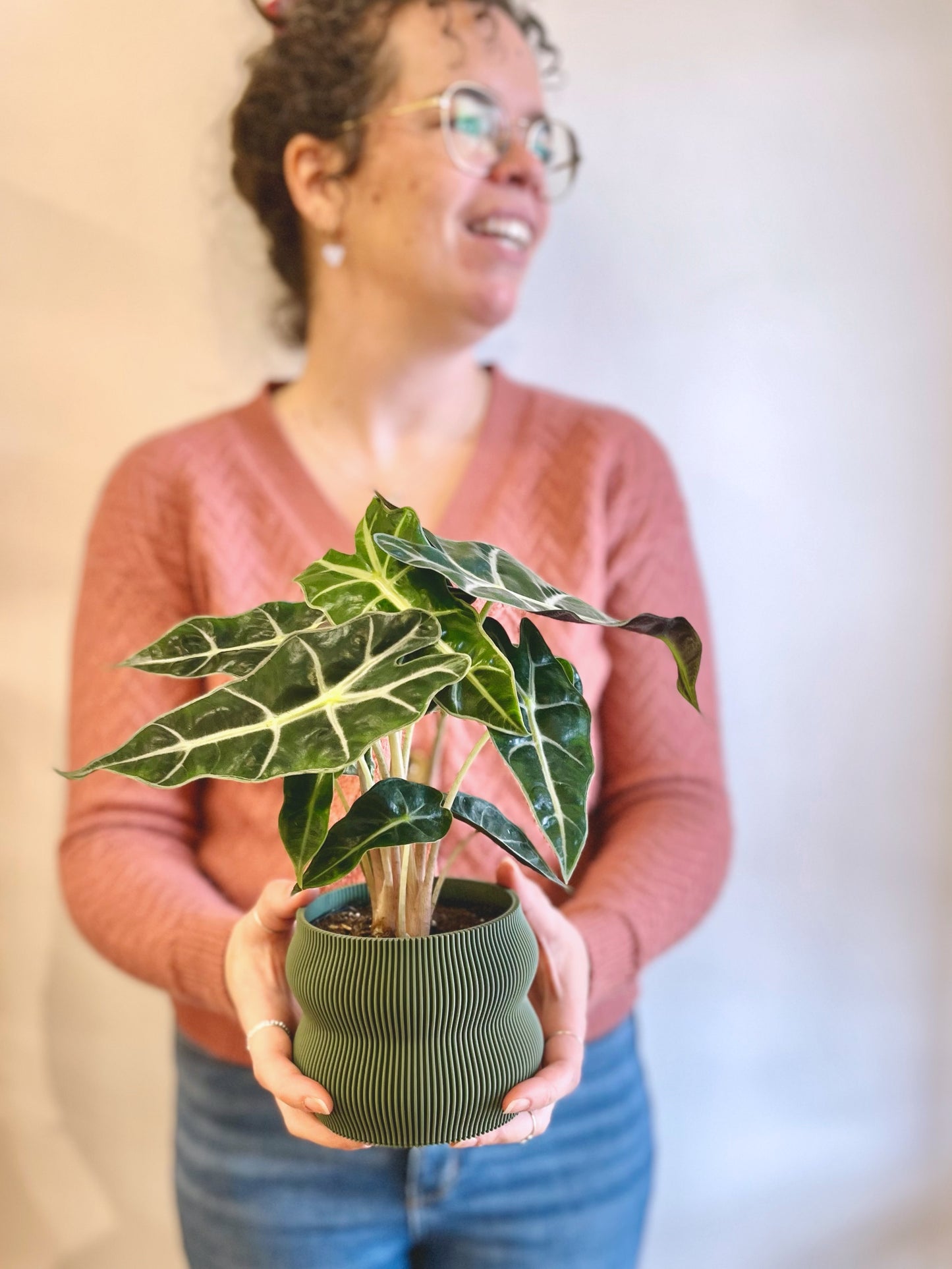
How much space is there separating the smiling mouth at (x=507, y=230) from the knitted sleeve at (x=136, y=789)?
0.40m

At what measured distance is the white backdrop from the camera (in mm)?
1195

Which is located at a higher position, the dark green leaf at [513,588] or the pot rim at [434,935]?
the dark green leaf at [513,588]

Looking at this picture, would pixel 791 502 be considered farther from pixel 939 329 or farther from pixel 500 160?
pixel 500 160

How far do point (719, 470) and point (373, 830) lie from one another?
2.77 ft

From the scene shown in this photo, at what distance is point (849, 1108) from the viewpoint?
4.43 feet

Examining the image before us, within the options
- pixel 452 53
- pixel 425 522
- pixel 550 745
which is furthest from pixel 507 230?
pixel 550 745

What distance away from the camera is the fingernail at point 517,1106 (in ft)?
2.11

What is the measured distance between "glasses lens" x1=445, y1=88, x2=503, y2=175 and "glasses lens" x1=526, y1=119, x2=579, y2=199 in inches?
1.7

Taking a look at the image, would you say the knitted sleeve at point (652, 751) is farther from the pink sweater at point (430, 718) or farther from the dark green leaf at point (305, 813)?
the dark green leaf at point (305, 813)

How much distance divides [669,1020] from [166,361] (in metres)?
1.03

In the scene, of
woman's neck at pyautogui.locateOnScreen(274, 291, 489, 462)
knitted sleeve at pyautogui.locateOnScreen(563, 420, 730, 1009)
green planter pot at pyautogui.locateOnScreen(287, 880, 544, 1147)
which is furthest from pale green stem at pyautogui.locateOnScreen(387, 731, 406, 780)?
woman's neck at pyautogui.locateOnScreen(274, 291, 489, 462)

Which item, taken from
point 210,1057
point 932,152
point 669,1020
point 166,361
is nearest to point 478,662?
point 210,1057

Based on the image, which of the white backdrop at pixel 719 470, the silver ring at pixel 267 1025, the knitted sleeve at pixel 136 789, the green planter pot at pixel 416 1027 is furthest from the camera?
the white backdrop at pixel 719 470

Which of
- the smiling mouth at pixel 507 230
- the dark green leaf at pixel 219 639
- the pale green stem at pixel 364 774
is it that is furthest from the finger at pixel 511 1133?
the smiling mouth at pixel 507 230
